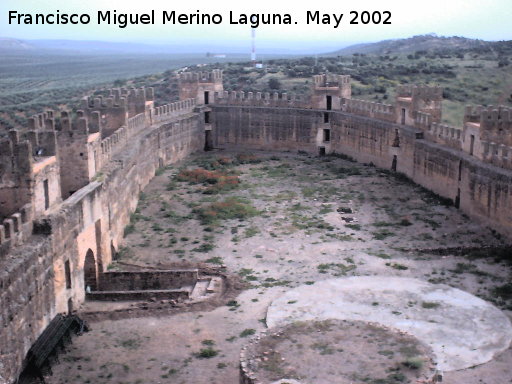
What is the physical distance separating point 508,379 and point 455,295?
176 inches

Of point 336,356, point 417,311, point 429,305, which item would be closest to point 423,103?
point 429,305

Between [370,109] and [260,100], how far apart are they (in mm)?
6900

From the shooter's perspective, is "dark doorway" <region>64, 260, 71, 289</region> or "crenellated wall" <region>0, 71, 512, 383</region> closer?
"crenellated wall" <region>0, 71, 512, 383</region>

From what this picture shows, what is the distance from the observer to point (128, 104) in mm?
34812

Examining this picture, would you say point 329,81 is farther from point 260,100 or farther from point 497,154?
point 497,154

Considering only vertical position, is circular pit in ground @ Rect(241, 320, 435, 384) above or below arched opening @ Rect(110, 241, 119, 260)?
above

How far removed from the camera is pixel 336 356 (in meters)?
13.2

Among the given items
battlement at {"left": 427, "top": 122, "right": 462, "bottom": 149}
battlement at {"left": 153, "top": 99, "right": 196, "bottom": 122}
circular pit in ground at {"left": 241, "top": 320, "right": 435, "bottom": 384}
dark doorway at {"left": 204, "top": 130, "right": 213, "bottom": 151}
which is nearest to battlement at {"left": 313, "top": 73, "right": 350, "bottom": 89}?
dark doorway at {"left": 204, "top": 130, "right": 213, "bottom": 151}

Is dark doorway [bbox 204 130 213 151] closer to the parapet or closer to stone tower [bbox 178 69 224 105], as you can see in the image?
stone tower [bbox 178 69 224 105]

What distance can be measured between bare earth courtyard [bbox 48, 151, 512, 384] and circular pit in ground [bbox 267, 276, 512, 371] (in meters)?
0.18

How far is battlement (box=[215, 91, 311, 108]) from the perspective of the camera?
39.9 metres

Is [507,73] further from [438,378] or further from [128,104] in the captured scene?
[438,378]

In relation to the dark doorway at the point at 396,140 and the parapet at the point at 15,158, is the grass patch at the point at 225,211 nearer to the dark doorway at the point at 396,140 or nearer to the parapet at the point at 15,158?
the dark doorway at the point at 396,140

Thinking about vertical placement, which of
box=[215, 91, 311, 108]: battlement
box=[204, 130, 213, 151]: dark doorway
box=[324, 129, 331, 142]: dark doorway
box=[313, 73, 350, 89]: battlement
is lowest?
box=[204, 130, 213, 151]: dark doorway
